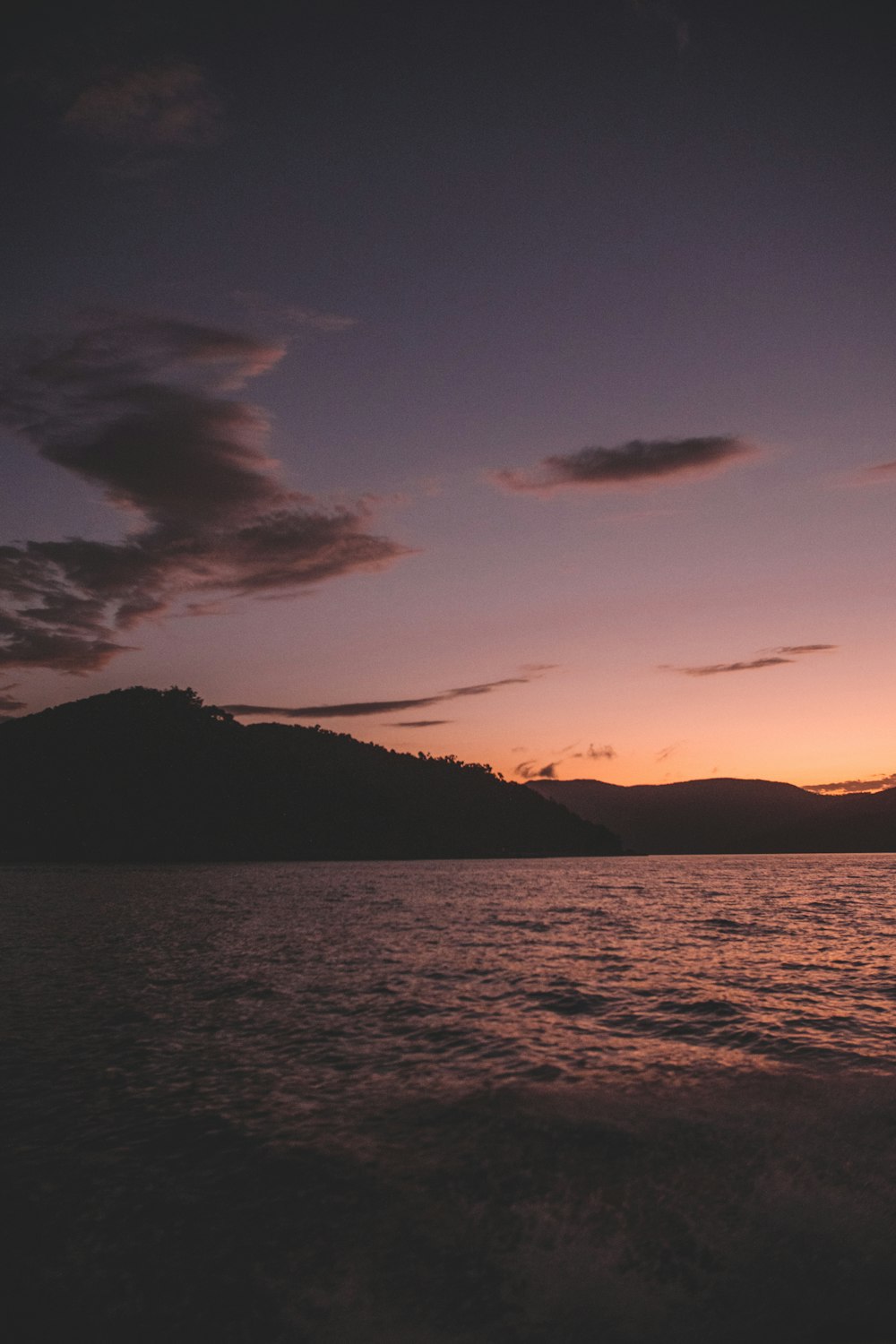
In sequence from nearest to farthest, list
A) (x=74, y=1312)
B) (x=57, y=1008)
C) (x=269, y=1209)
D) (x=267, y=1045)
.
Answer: (x=74, y=1312) → (x=269, y=1209) → (x=267, y=1045) → (x=57, y=1008)

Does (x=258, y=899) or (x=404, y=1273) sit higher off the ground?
(x=404, y=1273)

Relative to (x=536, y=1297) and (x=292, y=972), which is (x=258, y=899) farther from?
(x=536, y=1297)

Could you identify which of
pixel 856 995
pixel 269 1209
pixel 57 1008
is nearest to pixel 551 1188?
pixel 269 1209

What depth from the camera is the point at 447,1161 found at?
996 cm

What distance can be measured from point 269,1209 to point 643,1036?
33.5 feet

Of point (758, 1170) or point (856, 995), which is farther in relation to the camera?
point (856, 995)

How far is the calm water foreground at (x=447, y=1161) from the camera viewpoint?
6.96 meters

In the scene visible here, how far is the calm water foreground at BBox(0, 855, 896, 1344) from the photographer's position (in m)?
6.96

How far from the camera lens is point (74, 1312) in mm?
6816

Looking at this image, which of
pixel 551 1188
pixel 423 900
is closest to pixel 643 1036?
pixel 551 1188

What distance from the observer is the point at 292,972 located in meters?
25.5

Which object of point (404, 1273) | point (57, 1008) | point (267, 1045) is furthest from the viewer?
point (57, 1008)

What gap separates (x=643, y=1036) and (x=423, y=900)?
176 ft

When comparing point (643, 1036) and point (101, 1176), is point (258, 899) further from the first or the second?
point (101, 1176)
